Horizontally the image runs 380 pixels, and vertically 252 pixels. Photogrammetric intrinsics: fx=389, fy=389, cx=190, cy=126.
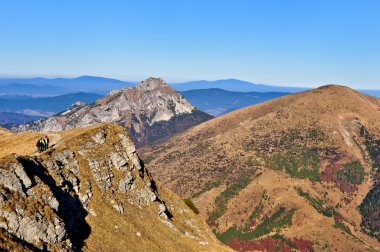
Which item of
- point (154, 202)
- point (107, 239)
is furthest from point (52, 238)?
point (154, 202)

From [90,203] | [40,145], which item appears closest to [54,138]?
[40,145]

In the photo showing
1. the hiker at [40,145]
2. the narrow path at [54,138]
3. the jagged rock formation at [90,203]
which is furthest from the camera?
the narrow path at [54,138]

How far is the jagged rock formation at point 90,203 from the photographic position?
4669cm

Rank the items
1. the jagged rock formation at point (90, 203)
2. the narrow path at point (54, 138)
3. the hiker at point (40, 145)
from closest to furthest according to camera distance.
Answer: the jagged rock formation at point (90, 203) → the hiker at point (40, 145) → the narrow path at point (54, 138)

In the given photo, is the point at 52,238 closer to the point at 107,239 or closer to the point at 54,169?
the point at 107,239

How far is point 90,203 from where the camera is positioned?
6194 centimetres

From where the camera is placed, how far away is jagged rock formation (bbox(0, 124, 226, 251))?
153 ft

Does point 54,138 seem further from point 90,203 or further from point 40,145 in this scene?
point 90,203

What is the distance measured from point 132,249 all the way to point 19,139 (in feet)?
136

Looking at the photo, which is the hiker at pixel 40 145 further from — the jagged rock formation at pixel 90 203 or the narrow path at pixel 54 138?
the narrow path at pixel 54 138

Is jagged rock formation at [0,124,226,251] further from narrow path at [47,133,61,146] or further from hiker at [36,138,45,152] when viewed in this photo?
hiker at [36,138,45,152]

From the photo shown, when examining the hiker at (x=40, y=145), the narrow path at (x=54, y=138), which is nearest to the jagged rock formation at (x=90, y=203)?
the narrow path at (x=54, y=138)

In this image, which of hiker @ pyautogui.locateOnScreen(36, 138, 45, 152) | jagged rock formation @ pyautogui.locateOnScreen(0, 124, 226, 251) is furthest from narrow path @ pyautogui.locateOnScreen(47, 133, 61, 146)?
hiker @ pyautogui.locateOnScreen(36, 138, 45, 152)

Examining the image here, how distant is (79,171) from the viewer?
213 ft
